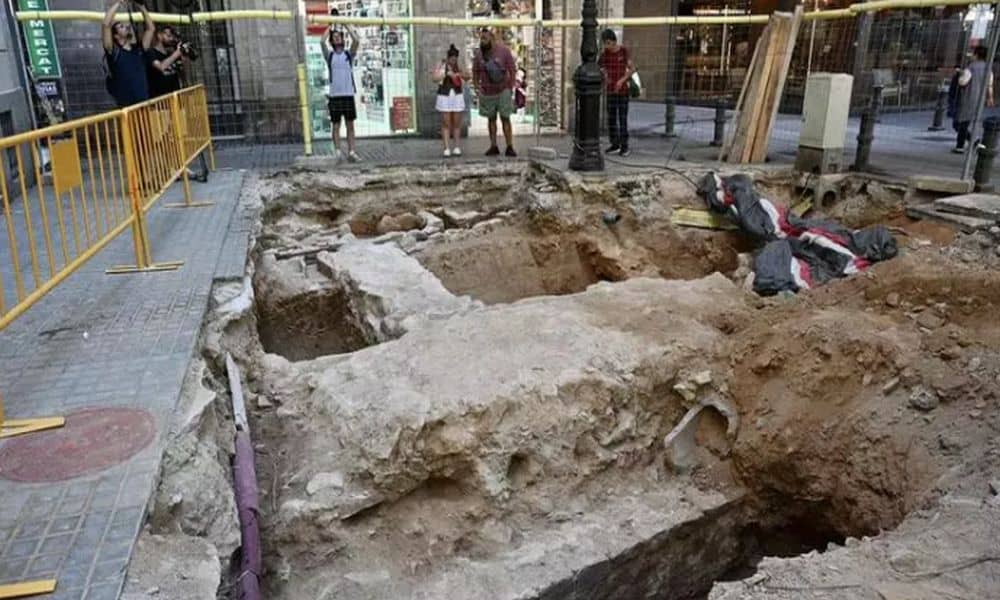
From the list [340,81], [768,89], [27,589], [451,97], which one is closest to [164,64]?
[340,81]

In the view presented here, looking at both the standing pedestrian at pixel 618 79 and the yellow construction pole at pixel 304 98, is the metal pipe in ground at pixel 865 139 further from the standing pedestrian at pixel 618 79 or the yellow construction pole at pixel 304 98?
the yellow construction pole at pixel 304 98

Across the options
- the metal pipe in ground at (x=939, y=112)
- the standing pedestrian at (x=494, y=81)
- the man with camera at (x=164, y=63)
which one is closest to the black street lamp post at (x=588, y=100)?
the standing pedestrian at (x=494, y=81)

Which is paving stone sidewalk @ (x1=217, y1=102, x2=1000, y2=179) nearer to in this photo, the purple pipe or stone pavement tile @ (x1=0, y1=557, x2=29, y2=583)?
the purple pipe

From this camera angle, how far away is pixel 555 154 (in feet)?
36.4

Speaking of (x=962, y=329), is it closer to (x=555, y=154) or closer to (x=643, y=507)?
(x=643, y=507)

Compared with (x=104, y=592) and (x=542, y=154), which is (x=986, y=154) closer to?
→ (x=542, y=154)

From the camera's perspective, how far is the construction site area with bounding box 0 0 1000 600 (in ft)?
11.0

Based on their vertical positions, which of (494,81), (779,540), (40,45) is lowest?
(779,540)

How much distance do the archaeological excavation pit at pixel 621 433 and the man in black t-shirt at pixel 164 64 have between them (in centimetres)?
416

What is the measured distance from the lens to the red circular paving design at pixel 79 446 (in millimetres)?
3352

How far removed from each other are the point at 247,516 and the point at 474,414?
151cm

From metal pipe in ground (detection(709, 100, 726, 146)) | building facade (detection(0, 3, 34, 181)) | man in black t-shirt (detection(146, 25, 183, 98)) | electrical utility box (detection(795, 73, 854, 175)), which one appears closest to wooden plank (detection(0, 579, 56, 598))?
building facade (detection(0, 3, 34, 181))

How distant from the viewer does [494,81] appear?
1124 centimetres

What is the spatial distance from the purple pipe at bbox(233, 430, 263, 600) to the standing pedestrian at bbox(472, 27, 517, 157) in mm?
7872
